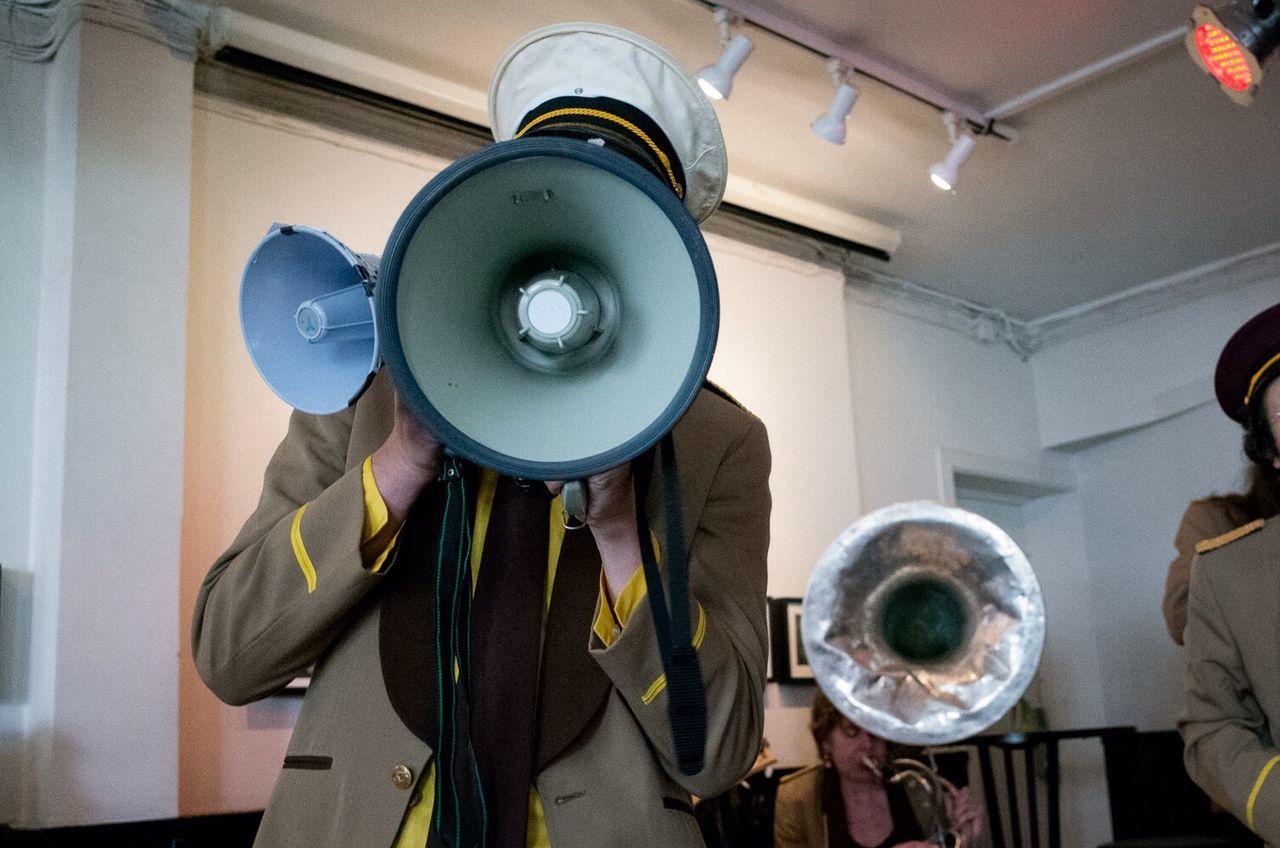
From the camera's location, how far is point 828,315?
4.87 metres

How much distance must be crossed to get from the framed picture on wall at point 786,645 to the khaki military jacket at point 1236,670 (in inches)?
95.6

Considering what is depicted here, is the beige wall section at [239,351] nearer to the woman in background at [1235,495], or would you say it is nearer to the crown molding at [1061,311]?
the crown molding at [1061,311]

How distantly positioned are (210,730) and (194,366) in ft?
3.01

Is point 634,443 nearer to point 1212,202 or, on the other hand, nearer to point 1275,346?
point 1275,346

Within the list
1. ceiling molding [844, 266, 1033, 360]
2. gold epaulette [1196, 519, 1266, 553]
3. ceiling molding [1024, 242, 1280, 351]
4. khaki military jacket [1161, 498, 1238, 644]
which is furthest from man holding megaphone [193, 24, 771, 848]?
ceiling molding [1024, 242, 1280, 351]

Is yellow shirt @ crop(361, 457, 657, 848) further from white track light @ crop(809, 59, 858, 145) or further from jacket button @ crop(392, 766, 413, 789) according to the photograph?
white track light @ crop(809, 59, 858, 145)

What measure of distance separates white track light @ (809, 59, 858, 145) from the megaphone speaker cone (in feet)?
9.52

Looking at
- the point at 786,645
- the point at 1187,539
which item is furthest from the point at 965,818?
the point at 786,645

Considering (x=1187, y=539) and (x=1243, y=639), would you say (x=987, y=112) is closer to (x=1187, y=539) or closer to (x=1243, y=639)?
(x=1187, y=539)

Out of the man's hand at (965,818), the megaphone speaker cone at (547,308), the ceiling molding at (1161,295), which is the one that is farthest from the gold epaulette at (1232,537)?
the ceiling molding at (1161,295)

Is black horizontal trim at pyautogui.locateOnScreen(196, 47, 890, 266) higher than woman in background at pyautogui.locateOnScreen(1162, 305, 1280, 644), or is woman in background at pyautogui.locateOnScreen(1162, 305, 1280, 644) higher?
black horizontal trim at pyautogui.locateOnScreen(196, 47, 890, 266)

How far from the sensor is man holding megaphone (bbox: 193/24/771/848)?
2.70 ft

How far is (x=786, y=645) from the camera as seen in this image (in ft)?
14.4

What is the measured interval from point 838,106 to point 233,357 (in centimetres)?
188
